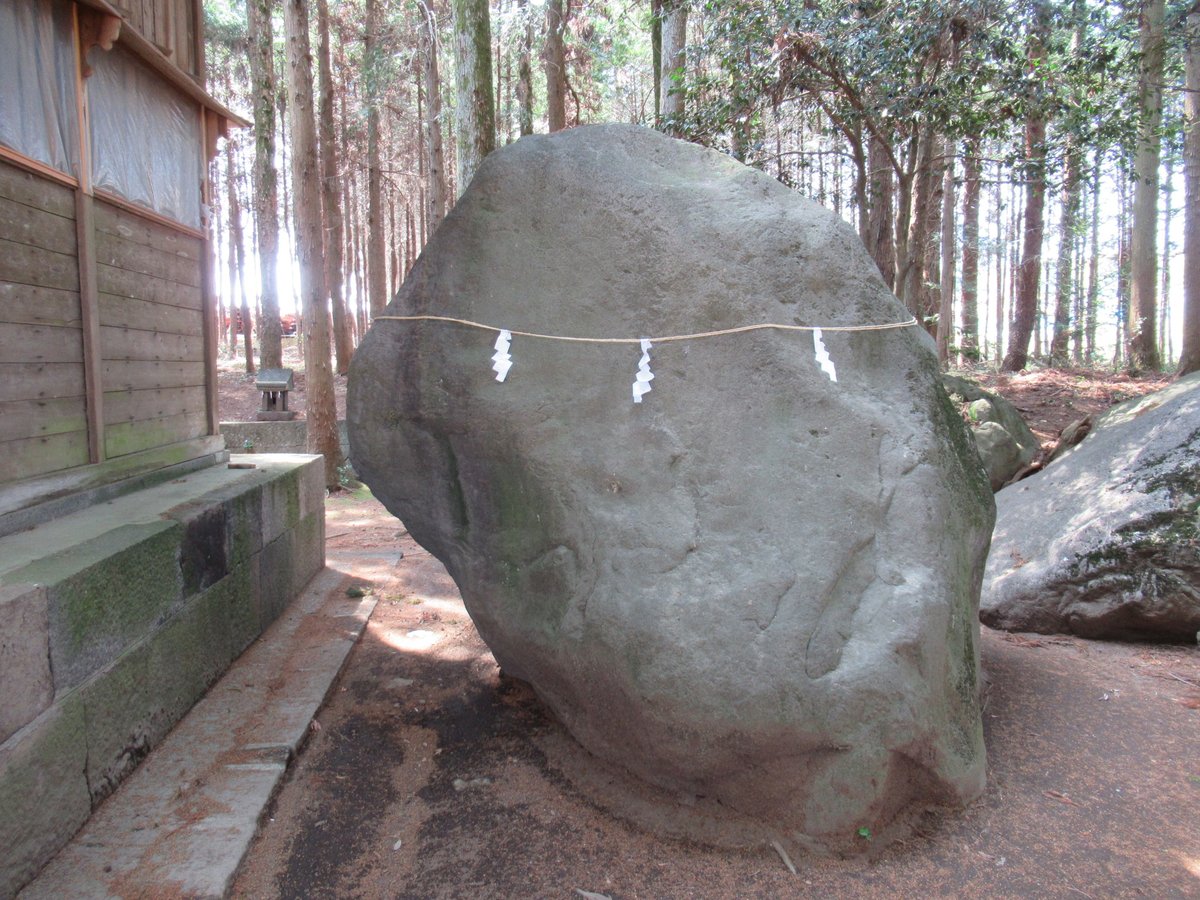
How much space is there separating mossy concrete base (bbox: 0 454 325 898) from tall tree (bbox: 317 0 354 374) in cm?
719

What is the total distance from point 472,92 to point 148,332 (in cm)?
387

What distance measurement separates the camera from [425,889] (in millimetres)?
2400

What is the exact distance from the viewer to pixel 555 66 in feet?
38.8

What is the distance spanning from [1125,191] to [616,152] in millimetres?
25748

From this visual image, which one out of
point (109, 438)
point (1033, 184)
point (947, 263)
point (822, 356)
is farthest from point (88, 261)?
point (947, 263)

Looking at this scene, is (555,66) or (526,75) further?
(526,75)

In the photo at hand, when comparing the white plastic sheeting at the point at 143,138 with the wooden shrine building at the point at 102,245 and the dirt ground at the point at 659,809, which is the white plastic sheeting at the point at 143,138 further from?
the dirt ground at the point at 659,809

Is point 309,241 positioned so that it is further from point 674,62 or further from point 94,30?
point 94,30

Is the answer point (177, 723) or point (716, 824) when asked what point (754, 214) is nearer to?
point (716, 824)

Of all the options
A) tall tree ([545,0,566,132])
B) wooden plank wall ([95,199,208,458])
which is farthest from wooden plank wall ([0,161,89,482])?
tall tree ([545,0,566,132])

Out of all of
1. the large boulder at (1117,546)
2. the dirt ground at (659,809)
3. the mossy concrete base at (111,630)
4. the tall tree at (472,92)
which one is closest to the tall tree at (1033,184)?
the large boulder at (1117,546)

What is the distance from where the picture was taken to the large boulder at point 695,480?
7.82 feet

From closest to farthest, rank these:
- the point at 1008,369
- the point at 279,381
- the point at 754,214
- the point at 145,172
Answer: the point at 754,214 < the point at 145,172 < the point at 279,381 < the point at 1008,369

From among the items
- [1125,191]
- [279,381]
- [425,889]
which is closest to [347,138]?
[279,381]
